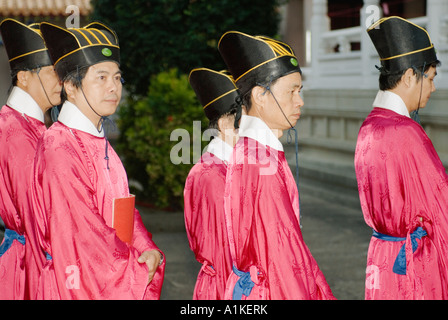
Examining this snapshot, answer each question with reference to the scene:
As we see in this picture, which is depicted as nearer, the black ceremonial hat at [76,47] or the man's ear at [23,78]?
the black ceremonial hat at [76,47]

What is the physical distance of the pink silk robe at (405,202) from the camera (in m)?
3.52

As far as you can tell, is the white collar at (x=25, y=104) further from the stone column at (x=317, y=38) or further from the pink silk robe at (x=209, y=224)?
the stone column at (x=317, y=38)

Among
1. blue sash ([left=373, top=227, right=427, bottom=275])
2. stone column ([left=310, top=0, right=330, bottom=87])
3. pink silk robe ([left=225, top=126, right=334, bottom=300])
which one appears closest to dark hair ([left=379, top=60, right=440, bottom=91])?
blue sash ([left=373, top=227, right=427, bottom=275])

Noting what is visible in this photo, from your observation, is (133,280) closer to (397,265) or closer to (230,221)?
(230,221)

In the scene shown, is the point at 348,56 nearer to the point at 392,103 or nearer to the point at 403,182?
the point at 392,103

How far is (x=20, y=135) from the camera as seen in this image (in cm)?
384

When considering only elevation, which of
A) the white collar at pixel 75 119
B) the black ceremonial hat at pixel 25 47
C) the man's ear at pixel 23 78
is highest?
the black ceremonial hat at pixel 25 47

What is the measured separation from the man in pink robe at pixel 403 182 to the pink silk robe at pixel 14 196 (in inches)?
71.8

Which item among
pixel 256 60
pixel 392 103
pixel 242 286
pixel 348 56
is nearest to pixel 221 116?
pixel 392 103

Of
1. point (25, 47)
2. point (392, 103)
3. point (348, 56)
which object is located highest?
point (25, 47)

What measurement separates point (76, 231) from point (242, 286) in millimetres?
719

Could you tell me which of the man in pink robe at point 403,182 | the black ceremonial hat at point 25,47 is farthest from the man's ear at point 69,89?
the man in pink robe at point 403,182

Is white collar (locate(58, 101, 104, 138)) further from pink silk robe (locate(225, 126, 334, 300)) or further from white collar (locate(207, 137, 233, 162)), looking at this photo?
white collar (locate(207, 137, 233, 162))

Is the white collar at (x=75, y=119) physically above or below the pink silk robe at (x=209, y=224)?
above
